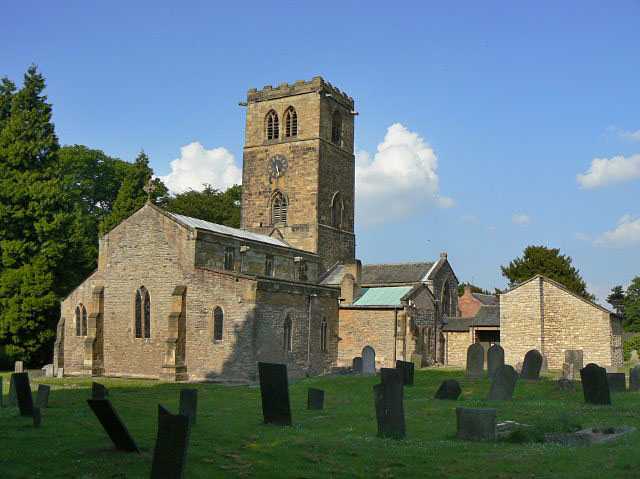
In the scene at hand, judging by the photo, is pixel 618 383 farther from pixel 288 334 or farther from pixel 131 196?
pixel 131 196

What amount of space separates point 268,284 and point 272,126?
1964 cm

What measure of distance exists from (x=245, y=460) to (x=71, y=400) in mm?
11934

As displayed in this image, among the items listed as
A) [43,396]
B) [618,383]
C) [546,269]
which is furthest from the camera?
[546,269]

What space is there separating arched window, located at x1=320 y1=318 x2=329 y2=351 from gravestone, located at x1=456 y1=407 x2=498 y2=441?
80.9 feet

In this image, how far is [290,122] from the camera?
48.6 metres

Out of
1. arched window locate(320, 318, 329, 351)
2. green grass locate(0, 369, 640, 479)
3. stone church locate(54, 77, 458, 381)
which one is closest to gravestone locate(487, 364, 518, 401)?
green grass locate(0, 369, 640, 479)

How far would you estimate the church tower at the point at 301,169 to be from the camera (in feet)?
153

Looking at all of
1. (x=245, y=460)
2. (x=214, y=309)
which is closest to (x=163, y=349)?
(x=214, y=309)

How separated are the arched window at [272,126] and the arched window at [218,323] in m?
19.9

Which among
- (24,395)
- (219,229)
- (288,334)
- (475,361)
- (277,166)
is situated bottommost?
(24,395)

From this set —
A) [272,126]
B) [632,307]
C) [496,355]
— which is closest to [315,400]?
[496,355]

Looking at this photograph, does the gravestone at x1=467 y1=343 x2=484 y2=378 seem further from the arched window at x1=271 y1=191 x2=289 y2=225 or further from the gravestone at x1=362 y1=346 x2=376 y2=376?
the arched window at x1=271 y1=191 x2=289 y2=225

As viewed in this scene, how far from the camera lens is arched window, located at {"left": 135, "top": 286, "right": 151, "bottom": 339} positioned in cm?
3447

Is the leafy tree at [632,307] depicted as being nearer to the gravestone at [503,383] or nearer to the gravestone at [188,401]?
the gravestone at [503,383]
